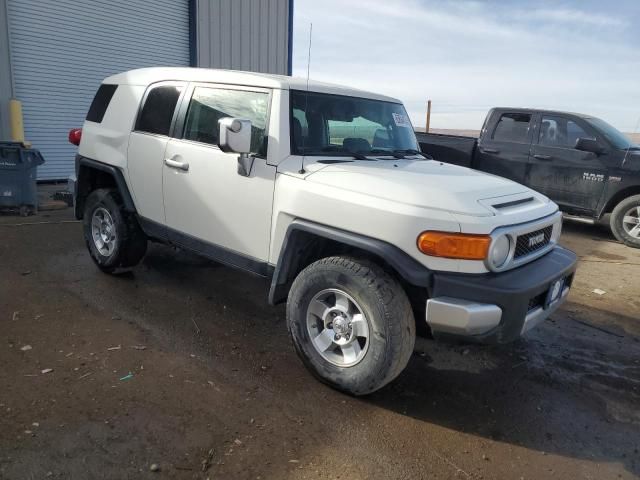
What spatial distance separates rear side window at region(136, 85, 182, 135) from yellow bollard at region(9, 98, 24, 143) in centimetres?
638

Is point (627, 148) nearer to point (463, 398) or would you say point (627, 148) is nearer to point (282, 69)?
point (463, 398)

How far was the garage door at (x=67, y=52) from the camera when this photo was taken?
9625mm

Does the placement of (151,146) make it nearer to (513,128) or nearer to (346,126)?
(346,126)

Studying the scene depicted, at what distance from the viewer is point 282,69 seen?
14.2m

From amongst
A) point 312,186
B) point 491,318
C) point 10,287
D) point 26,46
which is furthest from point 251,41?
point 491,318

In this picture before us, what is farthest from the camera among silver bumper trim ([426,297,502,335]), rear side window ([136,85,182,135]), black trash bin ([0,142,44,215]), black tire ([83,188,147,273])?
black trash bin ([0,142,44,215])

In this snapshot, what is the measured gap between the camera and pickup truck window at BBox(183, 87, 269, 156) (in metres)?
3.55

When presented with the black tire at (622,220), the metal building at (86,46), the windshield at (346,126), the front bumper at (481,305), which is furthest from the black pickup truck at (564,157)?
the metal building at (86,46)

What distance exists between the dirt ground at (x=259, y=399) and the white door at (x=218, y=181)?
0.80 metres


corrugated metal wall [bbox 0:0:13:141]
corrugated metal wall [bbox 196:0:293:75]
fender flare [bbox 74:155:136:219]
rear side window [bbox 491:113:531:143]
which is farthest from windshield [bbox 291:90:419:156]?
corrugated metal wall [bbox 196:0:293:75]

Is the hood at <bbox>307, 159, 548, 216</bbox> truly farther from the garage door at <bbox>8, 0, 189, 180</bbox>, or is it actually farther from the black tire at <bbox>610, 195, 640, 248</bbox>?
the garage door at <bbox>8, 0, 189, 180</bbox>

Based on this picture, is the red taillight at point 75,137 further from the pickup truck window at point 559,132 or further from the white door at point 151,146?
the pickup truck window at point 559,132

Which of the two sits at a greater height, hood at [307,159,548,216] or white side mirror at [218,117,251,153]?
white side mirror at [218,117,251,153]

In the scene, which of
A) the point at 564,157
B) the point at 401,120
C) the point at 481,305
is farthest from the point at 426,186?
the point at 564,157
